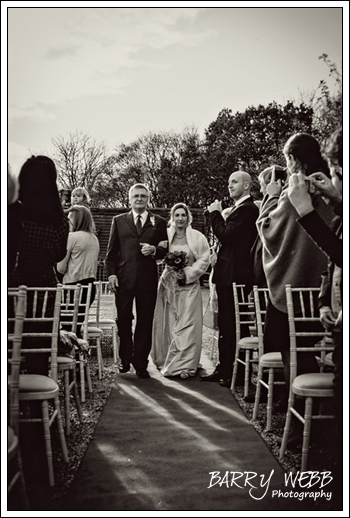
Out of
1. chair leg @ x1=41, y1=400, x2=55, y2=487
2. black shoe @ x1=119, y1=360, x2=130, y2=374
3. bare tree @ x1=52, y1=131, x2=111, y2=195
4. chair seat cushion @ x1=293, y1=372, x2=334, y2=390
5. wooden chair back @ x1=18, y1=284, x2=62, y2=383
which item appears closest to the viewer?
chair leg @ x1=41, y1=400, x2=55, y2=487

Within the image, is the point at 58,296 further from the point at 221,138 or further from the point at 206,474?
the point at 221,138

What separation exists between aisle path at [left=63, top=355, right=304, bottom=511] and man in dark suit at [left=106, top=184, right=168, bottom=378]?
0.95 m

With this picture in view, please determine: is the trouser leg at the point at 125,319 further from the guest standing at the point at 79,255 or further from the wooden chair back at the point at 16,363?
the wooden chair back at the point at 16,363

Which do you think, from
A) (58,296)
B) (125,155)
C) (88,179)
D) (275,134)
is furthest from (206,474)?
(125,155)

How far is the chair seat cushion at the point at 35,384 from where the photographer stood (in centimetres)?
307

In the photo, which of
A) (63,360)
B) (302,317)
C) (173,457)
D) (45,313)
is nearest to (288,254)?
(302,317)

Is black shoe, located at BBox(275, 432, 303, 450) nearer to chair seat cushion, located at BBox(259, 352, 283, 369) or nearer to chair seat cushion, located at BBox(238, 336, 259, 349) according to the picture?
chair seat cushion, located at BBox(259, 352, 283, 369)

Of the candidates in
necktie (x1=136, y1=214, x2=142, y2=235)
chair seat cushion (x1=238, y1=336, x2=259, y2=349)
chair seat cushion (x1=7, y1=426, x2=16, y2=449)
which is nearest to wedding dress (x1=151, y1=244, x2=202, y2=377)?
necktie (x1=136, y1=214, x2=142, y2=235)

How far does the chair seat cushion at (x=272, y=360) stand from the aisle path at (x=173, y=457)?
547mm

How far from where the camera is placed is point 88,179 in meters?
28.8

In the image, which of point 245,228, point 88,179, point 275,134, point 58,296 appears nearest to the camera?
point 58,296

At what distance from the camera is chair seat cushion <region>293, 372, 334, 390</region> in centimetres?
316

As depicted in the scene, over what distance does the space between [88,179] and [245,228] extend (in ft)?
79.3

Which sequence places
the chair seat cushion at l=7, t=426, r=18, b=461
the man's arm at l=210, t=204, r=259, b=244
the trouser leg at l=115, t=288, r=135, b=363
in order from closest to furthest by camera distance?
the chair seat cushion at l=7, t=426, r=18, b=461 → the man's arm at l=210, t=204, r=259, b=244 → the trouser leg at l=115, t=288, r=135, b=363
